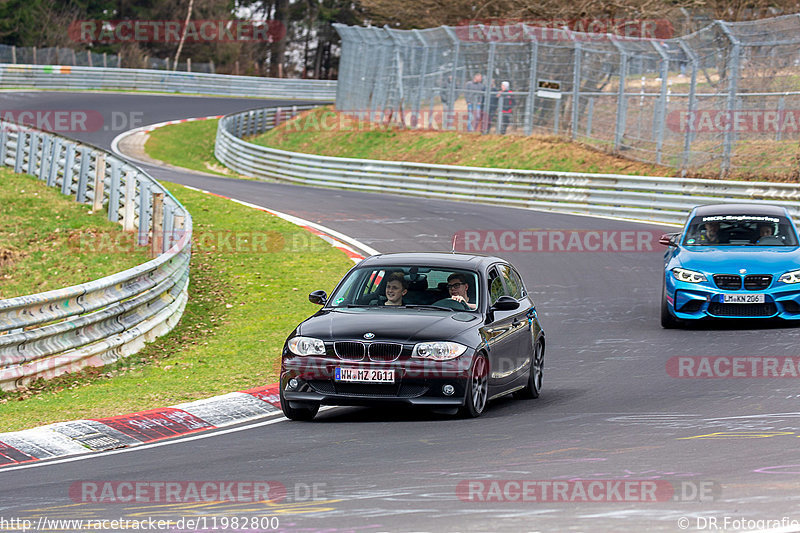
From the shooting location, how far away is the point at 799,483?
6641 millimetres

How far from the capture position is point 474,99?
36.7 meters

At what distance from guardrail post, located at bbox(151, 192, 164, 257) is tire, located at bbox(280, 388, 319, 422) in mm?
8970

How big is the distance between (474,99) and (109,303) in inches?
983

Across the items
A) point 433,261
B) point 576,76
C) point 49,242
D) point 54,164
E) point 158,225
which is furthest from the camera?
point 576,76

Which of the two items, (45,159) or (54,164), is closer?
(54,164)

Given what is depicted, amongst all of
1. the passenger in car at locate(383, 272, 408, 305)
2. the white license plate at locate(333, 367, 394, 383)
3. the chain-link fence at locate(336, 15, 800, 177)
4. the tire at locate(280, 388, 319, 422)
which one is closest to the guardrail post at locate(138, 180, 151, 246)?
the passenger in car at locate(383, 272, 408, 305)

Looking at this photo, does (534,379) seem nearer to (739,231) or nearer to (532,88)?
(739,231)

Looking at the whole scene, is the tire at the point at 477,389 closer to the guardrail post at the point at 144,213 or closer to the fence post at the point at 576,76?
the guardrail post at the point at 144,213

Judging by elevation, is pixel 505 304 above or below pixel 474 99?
below

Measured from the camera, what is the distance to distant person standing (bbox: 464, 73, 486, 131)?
36156 mm

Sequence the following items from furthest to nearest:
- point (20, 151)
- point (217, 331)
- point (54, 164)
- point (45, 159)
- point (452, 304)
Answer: point (20, 151), point (45, 159), point (54, 164), point (217, 331), point (452, 304)

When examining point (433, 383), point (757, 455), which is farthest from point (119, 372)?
point (757, 455)

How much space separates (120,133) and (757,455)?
1670 inches

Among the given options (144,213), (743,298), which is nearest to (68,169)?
(144,213)
